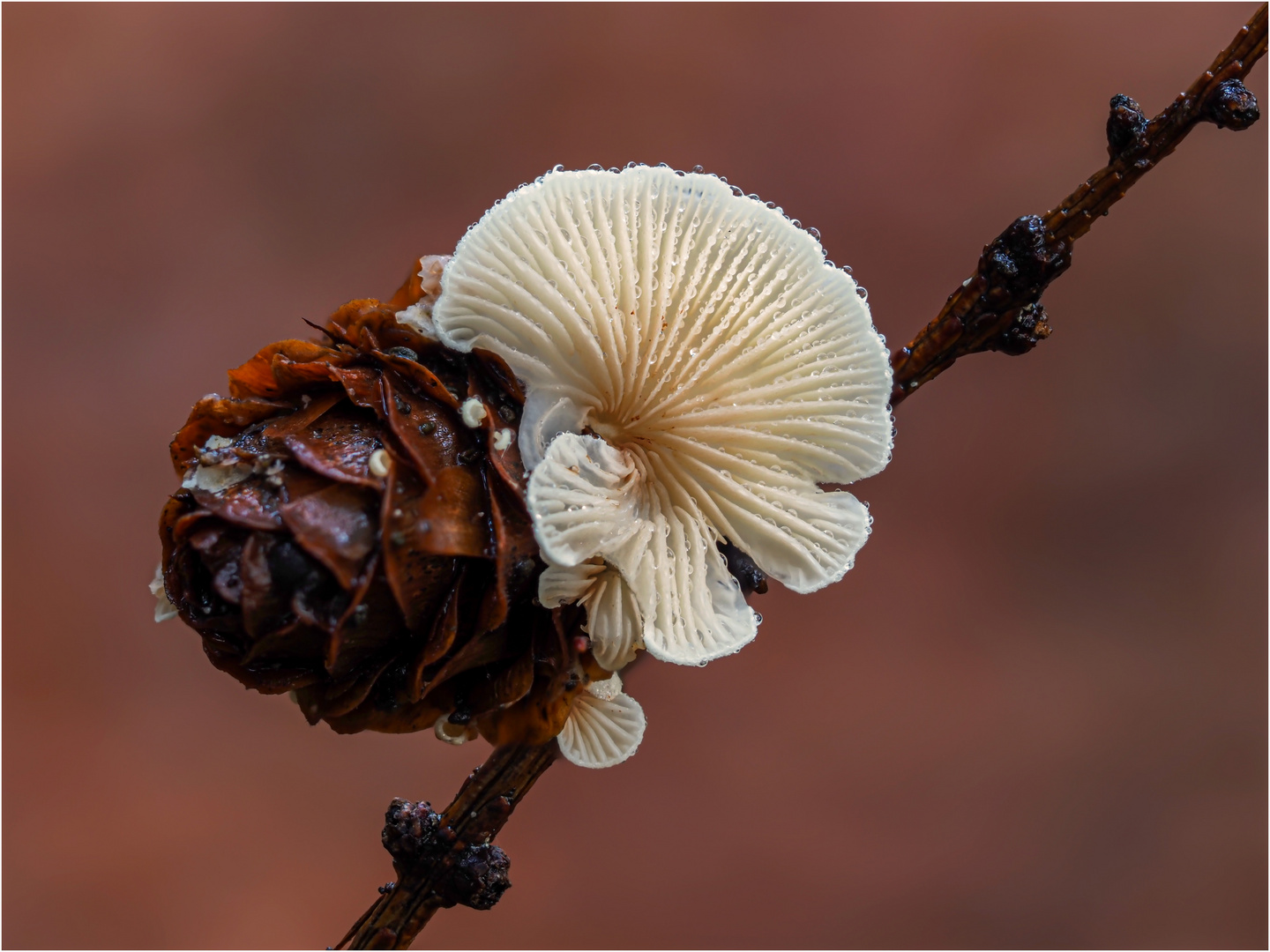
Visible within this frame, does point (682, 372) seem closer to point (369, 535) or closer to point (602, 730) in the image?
point (369, 535)

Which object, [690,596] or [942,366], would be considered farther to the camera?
[942,366]

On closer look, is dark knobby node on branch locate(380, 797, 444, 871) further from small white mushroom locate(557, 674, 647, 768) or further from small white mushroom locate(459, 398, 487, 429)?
small white mushroom locate(459, 398, 487, 429)

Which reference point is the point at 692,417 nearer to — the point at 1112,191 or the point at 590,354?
the point at 590,354

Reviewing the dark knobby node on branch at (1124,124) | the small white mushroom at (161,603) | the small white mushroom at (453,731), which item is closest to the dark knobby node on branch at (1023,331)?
the dark knobby node on branch at (1124,124)

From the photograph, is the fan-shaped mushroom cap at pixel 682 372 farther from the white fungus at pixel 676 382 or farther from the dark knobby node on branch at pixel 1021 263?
the dark knobby node on branch at pixel 1021 263

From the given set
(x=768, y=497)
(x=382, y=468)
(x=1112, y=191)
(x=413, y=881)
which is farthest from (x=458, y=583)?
(x=1112, y=191)

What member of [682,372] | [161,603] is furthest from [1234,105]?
[161,603]

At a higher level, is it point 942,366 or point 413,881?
point 942,366
